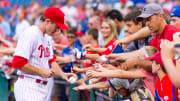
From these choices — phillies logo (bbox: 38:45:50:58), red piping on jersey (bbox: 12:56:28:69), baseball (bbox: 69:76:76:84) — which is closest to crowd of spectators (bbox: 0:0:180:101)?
baseball (bbox: 69:76:76:84)

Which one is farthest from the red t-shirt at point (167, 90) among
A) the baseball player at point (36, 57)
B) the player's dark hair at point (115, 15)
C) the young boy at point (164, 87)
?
the player's dark hair at point (115, 15)

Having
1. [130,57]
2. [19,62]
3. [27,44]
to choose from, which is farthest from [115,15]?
[19,62]

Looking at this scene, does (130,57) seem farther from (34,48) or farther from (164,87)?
(34,48)

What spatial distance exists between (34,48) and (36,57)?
14 cm

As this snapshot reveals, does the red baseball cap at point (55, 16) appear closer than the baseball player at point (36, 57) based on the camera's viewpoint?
No

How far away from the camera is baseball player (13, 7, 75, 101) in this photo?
4215 mm

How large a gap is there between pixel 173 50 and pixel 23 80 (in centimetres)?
225

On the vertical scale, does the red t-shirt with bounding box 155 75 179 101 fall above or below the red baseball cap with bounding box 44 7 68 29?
below

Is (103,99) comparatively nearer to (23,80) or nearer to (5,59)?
(23,80)

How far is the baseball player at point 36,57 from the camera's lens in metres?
4.21

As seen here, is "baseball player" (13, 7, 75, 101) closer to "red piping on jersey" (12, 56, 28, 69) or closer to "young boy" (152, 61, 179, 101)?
"red piping on jersey" (12, 56, 28, 69)

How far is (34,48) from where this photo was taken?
4.32m

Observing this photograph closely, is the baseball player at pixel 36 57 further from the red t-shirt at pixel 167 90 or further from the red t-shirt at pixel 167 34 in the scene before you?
the red t-shirt at pixel 167 90

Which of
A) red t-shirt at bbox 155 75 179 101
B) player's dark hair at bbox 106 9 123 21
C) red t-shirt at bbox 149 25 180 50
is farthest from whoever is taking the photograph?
player's dark hair at bbox 106 9 123 21
